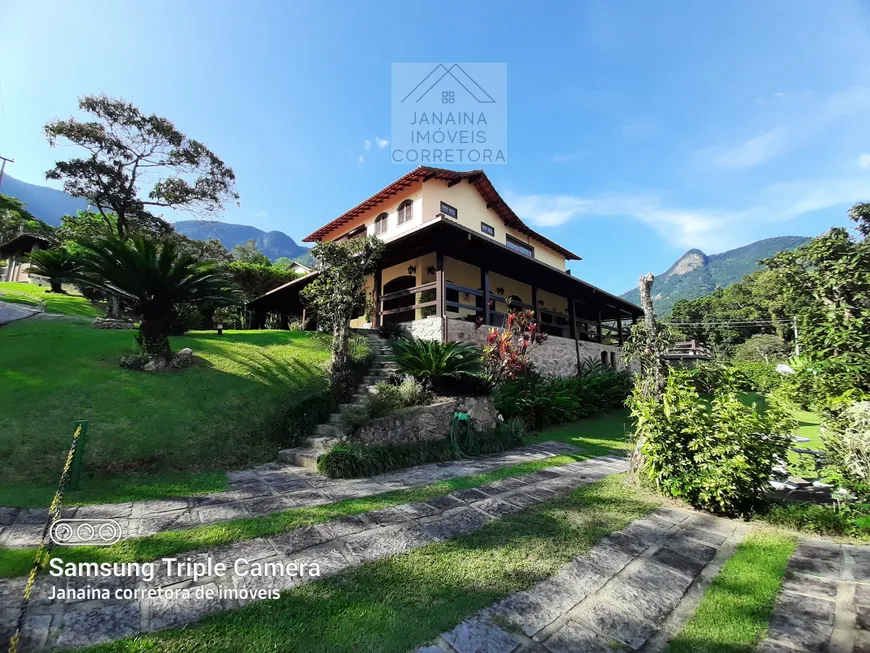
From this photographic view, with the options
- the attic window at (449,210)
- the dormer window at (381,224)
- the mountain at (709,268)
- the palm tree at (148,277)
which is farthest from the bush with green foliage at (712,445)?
the mountain at (709,268)

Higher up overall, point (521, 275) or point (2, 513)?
point (521, 275)

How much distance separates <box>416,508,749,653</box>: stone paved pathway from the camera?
196 centimetres

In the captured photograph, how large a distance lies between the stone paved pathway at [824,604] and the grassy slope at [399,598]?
1.21 m

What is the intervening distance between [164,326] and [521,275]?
39.7 feet

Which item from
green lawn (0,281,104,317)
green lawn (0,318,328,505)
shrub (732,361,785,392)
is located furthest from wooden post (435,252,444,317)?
shrub (732,361,785,392)

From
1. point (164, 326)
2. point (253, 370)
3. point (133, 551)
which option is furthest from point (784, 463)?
point (164, 326)

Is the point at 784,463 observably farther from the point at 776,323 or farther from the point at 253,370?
the point at 776,323

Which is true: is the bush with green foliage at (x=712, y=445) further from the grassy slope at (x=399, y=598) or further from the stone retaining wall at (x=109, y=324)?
the stone retaining wall at (x=109, y=324)

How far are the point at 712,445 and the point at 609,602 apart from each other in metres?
2.52

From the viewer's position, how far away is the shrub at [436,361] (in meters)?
7.59

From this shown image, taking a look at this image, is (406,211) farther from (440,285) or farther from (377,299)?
(440,285)

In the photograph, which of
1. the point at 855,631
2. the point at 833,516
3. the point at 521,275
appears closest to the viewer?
the point at 855,631

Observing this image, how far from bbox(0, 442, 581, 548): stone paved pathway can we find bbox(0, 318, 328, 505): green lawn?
388mm

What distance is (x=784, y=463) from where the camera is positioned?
13.4 ft
